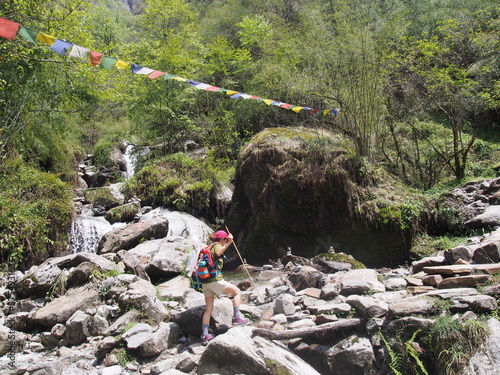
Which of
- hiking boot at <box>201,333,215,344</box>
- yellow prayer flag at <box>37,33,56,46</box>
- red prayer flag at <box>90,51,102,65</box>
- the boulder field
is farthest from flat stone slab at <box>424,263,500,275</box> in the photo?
yellow prayer flag at <box>37,33,56,46</box>

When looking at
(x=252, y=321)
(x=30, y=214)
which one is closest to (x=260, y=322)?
(x=252, y=321)

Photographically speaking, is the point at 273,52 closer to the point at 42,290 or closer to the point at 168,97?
the point at 168,97

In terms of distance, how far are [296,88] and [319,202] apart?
3.71 meters

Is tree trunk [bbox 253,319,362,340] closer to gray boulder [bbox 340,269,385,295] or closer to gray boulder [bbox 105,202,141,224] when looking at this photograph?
gray boulder [bbox 340,269,385,295]

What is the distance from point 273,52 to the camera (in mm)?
15469

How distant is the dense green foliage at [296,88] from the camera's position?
9.17 metres

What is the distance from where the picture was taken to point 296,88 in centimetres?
1069

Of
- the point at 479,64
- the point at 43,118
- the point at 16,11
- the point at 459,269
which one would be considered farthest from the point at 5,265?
the point at 479,64

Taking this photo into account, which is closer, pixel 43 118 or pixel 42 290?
pixel 42 290

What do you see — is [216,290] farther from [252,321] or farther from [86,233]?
[86,233]

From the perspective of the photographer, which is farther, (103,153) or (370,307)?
(103,153)

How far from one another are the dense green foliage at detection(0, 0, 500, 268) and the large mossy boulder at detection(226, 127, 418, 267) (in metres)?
0.56

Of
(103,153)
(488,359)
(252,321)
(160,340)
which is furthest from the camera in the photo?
(103,153)

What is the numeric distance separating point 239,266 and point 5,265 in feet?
17.7
